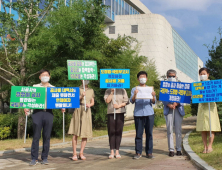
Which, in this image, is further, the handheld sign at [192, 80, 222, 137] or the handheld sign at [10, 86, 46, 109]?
the handheld sign at [192, 80, 222, 137]

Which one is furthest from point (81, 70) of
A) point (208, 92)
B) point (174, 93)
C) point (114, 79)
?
point (208, 92)

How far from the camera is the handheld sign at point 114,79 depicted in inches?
324

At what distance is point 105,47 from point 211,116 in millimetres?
11919

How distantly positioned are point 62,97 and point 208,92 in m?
3.69

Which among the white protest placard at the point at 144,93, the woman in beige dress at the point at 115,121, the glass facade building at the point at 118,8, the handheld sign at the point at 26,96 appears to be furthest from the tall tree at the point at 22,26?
the glass facade building at the point at 118,8

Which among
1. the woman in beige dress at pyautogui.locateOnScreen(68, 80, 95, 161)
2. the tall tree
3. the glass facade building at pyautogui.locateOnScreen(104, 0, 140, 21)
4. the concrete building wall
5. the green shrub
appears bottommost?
the green shrub

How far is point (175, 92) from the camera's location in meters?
8.24

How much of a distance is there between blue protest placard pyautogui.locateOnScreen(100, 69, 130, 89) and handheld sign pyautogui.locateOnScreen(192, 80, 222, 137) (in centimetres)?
180

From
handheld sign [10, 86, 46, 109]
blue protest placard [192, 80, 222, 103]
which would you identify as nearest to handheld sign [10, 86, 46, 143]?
handheld sign [10, 86, 46, 109]

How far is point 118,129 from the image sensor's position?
8.03 metres

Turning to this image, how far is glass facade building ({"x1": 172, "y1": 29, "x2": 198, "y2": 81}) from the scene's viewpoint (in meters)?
76.9

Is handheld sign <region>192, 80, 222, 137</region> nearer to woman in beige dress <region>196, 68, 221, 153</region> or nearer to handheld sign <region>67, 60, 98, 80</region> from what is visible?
woman in beige dress <region>196, 68, 221, 153</region>

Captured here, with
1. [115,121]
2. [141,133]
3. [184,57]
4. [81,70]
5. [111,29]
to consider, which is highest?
[111,29]

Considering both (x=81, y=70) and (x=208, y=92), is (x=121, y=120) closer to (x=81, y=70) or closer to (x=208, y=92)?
(x=81, y=70)
